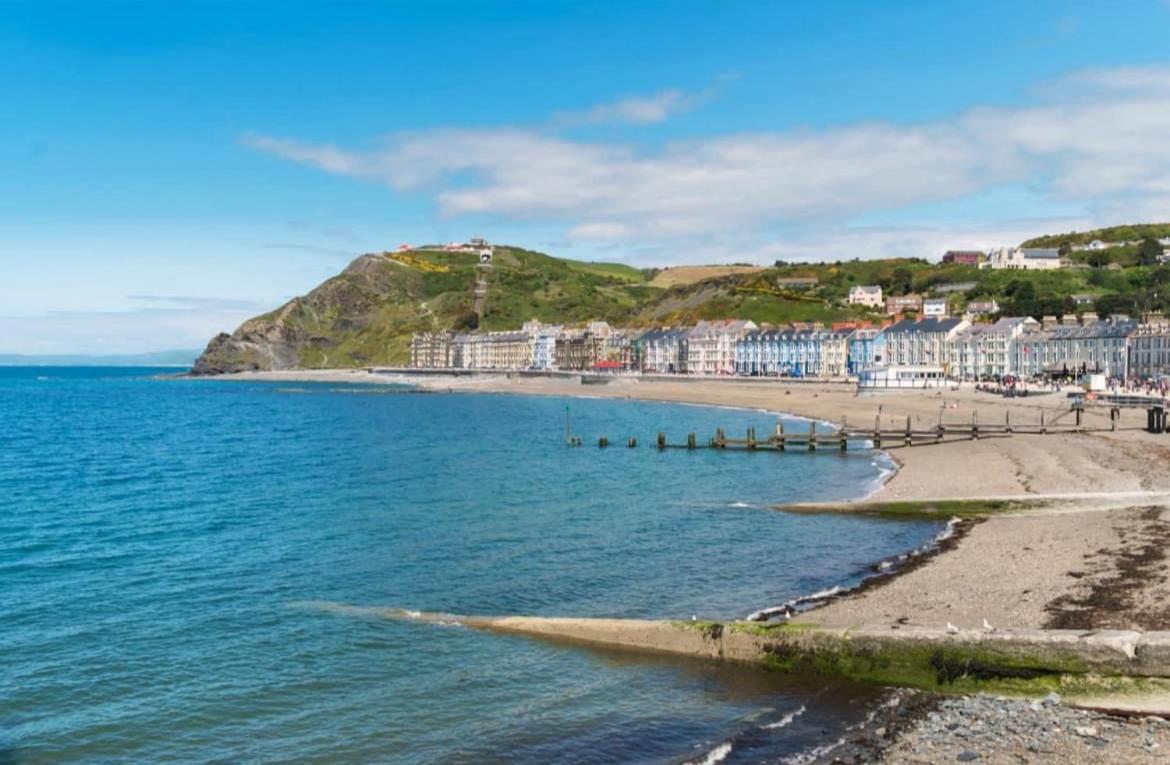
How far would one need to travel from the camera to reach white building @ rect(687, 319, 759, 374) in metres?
183

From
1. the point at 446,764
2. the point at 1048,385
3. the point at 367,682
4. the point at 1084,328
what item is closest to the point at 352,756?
the point at 446,764

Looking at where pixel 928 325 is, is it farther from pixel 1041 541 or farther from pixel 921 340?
pixel 1041 541

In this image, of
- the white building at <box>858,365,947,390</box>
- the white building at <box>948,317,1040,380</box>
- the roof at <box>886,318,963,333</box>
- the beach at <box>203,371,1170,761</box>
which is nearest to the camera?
the beach at <box>203,371,1170,761</box>

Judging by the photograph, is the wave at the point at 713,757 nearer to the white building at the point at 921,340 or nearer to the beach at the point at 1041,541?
the beach at the point at 1041,541

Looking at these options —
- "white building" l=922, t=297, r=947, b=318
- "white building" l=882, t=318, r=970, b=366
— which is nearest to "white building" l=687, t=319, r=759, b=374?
"white building" l=922, t=297, r=947, b=318

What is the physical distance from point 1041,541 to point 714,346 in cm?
16034

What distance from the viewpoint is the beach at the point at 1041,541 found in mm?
18938

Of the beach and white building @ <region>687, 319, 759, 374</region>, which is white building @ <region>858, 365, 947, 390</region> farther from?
white building @ <region>687, 319, 759, 374</region>

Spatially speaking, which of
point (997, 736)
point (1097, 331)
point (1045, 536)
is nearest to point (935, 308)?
point (1097, 331)

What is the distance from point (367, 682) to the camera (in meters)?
18.2

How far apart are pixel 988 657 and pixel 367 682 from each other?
36.8ft

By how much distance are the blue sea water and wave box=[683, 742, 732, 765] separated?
89 millimetres

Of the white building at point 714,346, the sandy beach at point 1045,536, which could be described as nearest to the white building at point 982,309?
the white building at point 714,346

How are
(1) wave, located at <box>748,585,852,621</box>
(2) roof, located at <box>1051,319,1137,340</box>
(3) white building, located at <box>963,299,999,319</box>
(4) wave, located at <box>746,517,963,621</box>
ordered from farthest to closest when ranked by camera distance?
(3) white building, located at <box>963,299,999,319</box> < (2) roof, located at <box>1051,319,1137,340</box> < (4) wave, located at <box>746,517,963,621</box> < (1) wave, located at <box>748,585,852,621</box>
